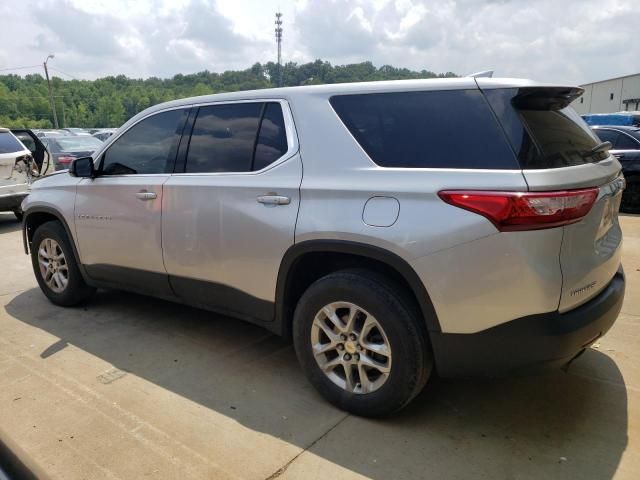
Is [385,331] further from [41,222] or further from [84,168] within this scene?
[41,222]

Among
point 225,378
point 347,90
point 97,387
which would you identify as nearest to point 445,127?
point 347,90

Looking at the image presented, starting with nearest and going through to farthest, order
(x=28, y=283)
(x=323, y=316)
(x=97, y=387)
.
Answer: (x=323, y=316) < (x=97, y=387) < (x=28, y=283)

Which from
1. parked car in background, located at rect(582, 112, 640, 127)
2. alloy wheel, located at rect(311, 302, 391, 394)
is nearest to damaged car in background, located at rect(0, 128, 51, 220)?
alloy wheel, located at rect(311, 302, 391, 394)

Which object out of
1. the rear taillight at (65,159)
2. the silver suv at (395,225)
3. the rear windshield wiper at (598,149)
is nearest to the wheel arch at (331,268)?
the silver suv at (395,225)

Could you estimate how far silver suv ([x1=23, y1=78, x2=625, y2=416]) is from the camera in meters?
2.34

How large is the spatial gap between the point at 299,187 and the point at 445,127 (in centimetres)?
87

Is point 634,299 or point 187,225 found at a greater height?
point 187,225

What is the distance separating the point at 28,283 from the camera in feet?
18.6

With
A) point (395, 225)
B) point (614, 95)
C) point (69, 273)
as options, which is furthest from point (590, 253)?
point (614, 95)

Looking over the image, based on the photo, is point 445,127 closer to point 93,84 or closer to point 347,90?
point 347,90

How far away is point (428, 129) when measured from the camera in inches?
104

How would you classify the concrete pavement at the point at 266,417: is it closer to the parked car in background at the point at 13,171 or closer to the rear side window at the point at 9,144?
Answer: the parked car in background at the point at 13,171

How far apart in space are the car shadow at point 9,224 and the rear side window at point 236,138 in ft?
21.8

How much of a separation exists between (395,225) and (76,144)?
43.0 ft
